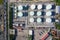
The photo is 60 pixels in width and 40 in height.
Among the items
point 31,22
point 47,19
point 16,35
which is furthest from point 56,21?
point 16,35

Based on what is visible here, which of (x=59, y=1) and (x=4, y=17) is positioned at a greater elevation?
(x=59, y=1)

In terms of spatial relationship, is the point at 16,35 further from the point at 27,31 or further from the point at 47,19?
the point at 47,19

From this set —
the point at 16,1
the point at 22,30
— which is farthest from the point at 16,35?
the point at 16,1

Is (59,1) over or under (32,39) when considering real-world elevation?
over

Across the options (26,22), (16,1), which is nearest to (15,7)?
(16,1)

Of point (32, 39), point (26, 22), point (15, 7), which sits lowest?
point (32, 39)

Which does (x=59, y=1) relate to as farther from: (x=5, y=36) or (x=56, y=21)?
(x=5, y=36)

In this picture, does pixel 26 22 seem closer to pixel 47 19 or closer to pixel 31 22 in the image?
pixel 31 22
